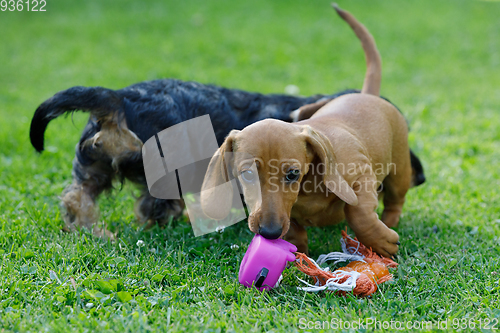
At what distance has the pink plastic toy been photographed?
2477 millimetres

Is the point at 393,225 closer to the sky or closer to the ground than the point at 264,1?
closer to the ground

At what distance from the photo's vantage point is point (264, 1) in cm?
1288

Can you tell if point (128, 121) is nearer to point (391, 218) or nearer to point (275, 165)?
point (275, 165)

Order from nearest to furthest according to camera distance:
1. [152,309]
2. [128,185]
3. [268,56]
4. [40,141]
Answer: [152,309]
[40,141]
[128,185]
[268,56]

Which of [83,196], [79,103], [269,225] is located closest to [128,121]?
[79,103]

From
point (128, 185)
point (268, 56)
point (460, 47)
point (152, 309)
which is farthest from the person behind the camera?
point (460, 47)

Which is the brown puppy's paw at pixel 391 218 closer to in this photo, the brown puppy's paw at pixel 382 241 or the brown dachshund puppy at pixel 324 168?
the brown dachshund puppy at pixel 324 168

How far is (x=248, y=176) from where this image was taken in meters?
2.54

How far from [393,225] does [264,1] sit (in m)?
10.5

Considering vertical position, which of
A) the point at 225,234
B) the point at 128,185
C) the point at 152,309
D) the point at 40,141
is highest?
the point at 40,141

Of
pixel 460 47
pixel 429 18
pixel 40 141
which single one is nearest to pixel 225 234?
pixel 40 141

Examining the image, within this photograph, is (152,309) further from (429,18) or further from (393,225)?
(429,18)

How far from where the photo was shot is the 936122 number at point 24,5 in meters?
10.4

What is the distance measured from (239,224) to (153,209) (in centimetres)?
63
